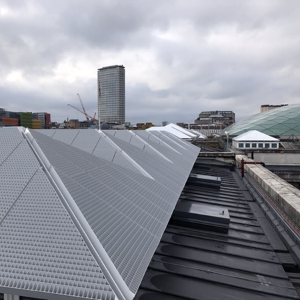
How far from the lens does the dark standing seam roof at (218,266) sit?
578 cm

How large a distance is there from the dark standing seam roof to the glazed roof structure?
1.21m

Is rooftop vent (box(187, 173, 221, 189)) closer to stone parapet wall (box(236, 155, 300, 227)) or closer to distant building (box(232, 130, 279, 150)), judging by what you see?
stone parapet wall (box(236, 155, 300, 227))

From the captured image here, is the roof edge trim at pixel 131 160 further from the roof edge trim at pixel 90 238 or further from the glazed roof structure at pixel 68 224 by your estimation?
the roof edge trim at pixel 90 238

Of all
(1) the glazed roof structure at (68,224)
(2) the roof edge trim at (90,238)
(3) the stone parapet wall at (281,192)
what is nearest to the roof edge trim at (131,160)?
(1) the glazed roof structure at (68,224)

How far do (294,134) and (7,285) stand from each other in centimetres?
7141

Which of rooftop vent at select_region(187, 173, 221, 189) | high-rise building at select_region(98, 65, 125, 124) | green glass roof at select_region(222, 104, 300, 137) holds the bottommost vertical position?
rooftop vent at select_region(187, 173, 221, 189)

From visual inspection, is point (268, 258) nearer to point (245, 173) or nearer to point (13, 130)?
point (13, 130)

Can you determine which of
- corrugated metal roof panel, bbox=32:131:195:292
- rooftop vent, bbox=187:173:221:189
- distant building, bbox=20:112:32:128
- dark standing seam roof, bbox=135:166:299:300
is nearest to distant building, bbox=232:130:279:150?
rooftop vent, bbox=187:173:221:189

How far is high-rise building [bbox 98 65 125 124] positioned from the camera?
6590 inches

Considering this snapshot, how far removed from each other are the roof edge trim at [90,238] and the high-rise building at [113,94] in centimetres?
15931

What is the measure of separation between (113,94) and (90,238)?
181608mm

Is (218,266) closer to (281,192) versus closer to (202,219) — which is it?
(202,219)

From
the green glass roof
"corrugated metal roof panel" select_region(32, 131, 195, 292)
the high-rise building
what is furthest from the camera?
the high-rise building

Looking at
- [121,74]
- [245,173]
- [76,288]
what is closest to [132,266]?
[76,288]
